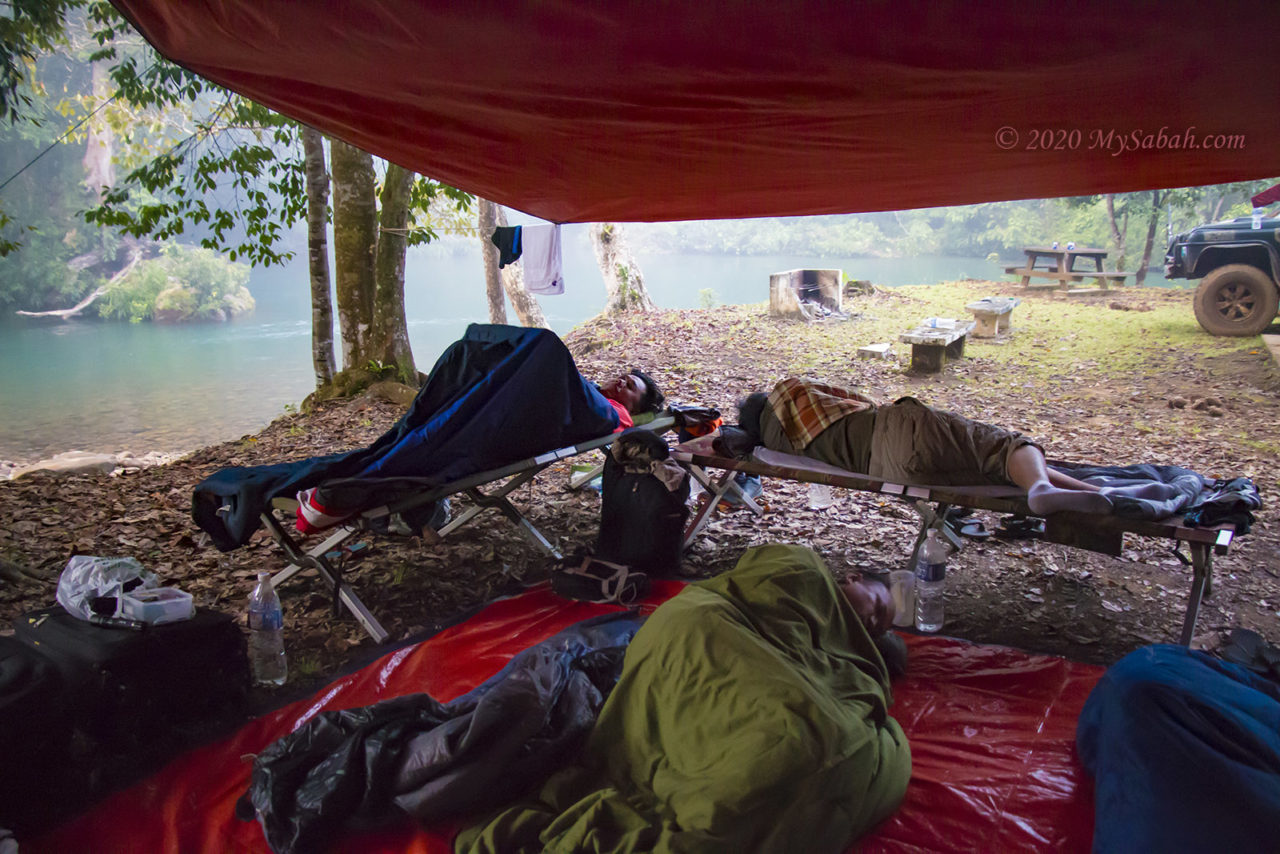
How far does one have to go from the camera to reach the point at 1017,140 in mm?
2336

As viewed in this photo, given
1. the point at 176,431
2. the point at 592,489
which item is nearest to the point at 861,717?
the point at 592,489

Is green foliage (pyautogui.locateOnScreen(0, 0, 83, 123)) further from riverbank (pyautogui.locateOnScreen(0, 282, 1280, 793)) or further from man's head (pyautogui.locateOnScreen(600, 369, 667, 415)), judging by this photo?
man's head (pyautogui.locateOnScreen(600, 369, 667, 415))

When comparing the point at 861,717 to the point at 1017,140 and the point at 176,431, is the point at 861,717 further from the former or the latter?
the point at 176,431

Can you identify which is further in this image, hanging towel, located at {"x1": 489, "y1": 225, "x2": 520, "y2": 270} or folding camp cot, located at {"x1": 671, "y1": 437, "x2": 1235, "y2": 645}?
hanging towel, located at {"x1": 489, "y1": 225, "x2": 520, "y2": 270}

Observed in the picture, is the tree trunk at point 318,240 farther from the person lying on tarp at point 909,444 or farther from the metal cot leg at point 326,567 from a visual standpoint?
the person lying on tarp at point 909,444

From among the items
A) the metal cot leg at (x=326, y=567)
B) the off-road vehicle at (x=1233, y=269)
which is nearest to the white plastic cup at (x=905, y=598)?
the metal cot leg at (x=326, y=567)

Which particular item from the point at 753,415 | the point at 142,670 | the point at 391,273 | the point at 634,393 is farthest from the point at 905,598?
the point at 391,273

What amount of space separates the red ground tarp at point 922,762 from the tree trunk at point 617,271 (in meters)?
6.91

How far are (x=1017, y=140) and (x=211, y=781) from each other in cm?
288

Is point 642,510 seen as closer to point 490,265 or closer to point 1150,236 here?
point 490,265

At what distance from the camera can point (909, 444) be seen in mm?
2701

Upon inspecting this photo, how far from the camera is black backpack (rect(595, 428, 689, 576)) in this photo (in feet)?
9.59

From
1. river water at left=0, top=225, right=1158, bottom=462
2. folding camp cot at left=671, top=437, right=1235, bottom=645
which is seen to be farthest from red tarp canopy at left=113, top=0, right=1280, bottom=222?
river water at left=0, top=225, right=1158, bottom=462

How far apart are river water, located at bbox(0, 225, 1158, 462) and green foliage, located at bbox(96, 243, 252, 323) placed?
518 mm
